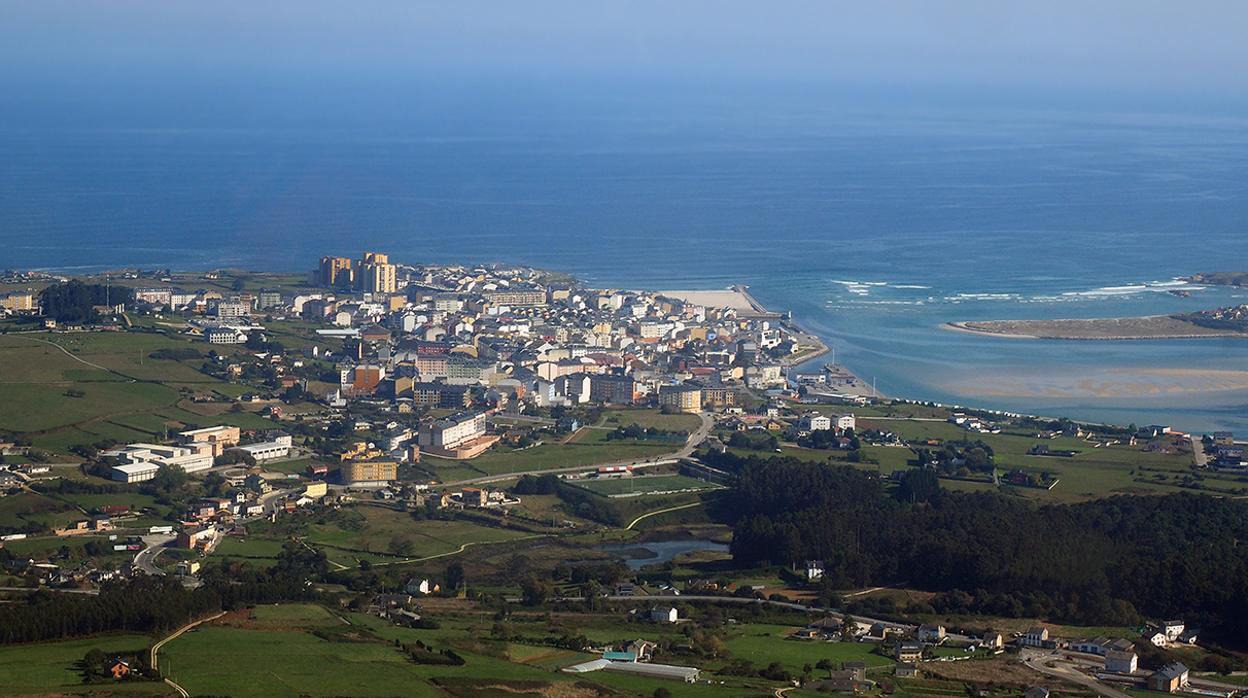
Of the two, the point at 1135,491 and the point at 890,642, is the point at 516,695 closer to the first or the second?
the point at 890,642

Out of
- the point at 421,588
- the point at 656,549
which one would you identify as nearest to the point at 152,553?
the point at 421,588

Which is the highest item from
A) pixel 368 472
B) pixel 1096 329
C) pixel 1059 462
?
pixel 1096 329

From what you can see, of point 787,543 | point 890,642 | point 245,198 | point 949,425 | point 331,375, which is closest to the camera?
point 890,642

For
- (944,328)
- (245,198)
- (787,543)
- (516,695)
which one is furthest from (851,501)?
(245,198)

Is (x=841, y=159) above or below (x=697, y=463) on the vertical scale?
above

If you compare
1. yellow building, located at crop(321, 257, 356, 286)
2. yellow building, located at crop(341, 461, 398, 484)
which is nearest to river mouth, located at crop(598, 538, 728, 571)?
yellow building, located at crop(341, 461, 398, 484)

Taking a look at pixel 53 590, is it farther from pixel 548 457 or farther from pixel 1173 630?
pixel 1173 630
